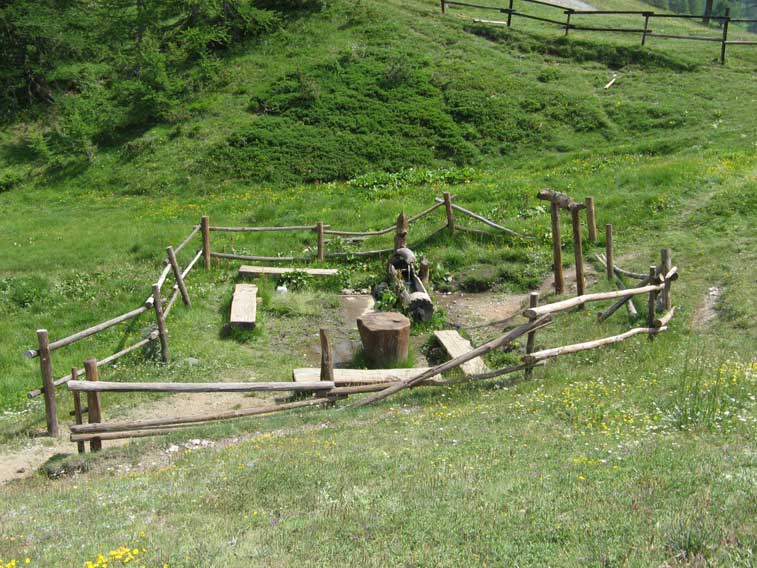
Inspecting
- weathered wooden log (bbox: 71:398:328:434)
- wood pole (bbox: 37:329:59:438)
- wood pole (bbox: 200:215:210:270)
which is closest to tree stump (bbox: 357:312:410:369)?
weathered wooden log (bbox: 71:398:328:434)

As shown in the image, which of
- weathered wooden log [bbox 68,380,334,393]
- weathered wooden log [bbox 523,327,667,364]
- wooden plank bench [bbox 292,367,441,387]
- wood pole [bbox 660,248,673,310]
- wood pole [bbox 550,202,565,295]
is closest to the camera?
weathered wooden log [bbox 68,380,334,393]

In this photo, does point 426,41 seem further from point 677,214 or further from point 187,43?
point 677,214

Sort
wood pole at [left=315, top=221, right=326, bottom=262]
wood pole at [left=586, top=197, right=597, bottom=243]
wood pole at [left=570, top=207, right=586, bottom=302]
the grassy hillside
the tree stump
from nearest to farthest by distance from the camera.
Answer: the grassy hillside → the tree stump → wood pole at [left=570, top=207, right=586, bottom=302] → wood pole at [left=586, top=197, right=597, bottom=243] → wood pole at [left=315, top=221, right=326, bottom=262]

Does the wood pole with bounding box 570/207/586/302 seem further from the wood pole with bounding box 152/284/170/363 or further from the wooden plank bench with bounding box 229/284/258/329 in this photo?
the wood pole with bounding box 152/284/170/363

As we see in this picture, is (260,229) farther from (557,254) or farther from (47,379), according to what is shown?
(47,379)

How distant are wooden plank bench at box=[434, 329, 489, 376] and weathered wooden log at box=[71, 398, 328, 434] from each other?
106 inches

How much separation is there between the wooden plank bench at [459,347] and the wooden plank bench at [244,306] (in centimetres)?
385

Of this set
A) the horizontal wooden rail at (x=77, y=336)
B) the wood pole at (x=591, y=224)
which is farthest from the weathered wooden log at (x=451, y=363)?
the wood pole at (x=591, y=224)

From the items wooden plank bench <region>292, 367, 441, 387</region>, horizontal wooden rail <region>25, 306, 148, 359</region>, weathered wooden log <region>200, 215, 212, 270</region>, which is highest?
horizontal wooden rail <region>25, 306, 148, 359</region>

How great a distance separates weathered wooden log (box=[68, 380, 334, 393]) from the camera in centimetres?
954

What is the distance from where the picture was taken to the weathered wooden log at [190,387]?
954 centimetres

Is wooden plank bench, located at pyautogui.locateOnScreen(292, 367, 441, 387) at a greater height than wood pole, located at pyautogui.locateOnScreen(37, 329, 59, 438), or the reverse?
wood pole, located at pyautogui.locateOnScreen(37, 329, 59, 438)

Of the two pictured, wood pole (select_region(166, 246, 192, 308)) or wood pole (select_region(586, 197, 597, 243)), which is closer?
wood pole (select_region(166, 246, 192, 308))

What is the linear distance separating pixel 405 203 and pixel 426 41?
15350mm
